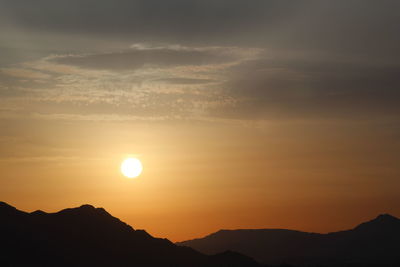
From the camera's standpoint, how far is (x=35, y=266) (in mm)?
198750

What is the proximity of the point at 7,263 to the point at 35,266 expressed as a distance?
9.42 m

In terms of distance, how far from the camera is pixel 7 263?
193 meters
